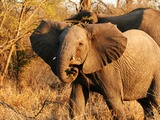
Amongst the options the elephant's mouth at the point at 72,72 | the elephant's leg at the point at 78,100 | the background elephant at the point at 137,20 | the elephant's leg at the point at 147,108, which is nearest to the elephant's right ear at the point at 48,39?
the elephant's mouth at the point at 72,72

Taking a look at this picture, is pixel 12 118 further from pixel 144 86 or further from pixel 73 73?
pixel 144 86

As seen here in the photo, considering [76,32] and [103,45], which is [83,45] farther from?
[103,45]

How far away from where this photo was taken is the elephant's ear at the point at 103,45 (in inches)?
218

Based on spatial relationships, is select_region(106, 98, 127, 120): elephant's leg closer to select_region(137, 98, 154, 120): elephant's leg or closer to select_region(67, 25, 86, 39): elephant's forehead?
select_region(137, 98, 154, 120): elephant's leg

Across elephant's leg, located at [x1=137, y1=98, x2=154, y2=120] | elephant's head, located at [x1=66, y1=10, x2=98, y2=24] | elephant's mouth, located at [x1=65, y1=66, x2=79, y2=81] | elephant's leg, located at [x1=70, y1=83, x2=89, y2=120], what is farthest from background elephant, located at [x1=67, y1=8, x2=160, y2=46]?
elephant's mouth, located at [x1=65, y1=66, x2=79, y2=81]

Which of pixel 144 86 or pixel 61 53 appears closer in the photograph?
pixel 61 53

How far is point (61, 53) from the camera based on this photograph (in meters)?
4.96

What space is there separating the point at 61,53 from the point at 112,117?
1127 millimetres

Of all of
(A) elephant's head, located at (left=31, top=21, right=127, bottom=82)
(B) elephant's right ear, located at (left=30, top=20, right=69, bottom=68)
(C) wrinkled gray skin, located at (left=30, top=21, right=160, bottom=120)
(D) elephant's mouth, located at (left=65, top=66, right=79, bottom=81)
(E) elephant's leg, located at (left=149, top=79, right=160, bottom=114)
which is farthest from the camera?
(E) elephant's leg, located at (left=149, top=79, right=160, bottom=114)

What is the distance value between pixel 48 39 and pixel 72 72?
78cm

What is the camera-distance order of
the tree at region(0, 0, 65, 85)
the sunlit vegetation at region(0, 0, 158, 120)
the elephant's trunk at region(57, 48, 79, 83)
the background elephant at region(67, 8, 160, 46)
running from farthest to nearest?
the tree at region(0, 0, 65, 85), the background elephant at region(67, 8, 160, 46), the sunlit vegetation at region(0, 0, 158, 120), the elephant's trunk at region(57, 48, 79, 83)

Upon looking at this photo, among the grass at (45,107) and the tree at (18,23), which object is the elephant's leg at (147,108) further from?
the tree at (18,23)

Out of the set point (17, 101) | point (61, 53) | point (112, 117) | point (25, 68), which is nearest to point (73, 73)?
point (61, 53)

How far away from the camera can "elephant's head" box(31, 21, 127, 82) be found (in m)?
5.18
